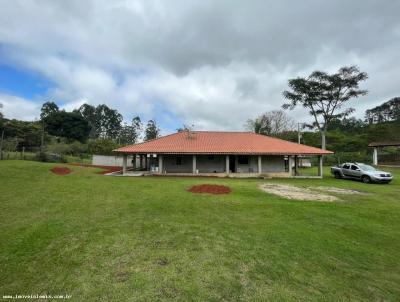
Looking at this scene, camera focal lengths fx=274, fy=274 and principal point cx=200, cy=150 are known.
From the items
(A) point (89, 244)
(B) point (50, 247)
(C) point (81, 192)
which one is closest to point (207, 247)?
(A) point (89, 244)

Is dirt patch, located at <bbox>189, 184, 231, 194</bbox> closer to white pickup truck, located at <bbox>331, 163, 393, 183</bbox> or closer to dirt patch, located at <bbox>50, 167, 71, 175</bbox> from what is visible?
dirt patch, located at <bbox>50, 167, 71, 175</bbox>

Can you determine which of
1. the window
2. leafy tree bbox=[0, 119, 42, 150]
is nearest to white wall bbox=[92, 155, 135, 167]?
the window

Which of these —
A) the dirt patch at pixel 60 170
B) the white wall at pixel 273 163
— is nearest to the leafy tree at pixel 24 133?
the dirt patch at pixel 60 170

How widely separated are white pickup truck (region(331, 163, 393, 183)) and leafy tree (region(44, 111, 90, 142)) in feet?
222

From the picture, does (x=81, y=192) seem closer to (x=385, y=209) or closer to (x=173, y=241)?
(x=173, y=241)

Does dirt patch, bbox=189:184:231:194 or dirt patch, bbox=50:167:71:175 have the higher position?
dirt patch, bbox=50:167:71:175

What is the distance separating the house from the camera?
82.8 feet

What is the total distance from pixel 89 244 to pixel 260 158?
2075 centimetres

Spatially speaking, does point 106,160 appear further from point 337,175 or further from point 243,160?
point 337,175

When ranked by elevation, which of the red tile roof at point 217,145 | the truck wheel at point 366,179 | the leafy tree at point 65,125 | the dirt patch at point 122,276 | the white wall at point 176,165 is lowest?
the dirt patch at point 122,276

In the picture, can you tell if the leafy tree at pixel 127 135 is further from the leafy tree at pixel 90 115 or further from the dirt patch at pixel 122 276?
the dirt patch at pixel 122 276

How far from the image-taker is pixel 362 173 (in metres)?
22.4

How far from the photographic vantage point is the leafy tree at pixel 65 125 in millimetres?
73562

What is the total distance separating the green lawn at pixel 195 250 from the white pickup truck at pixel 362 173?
36.6 ft
